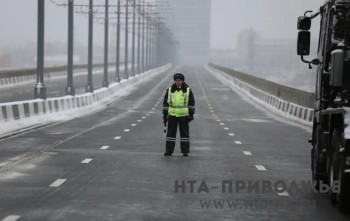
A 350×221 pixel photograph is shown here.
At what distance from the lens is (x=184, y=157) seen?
18.6m

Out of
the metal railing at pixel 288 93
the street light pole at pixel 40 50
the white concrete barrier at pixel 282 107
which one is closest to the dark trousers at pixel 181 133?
the white concrete barrier at pixel 282 107

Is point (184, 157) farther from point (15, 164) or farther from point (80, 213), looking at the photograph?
point (80, 213)

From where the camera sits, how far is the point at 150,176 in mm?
14734

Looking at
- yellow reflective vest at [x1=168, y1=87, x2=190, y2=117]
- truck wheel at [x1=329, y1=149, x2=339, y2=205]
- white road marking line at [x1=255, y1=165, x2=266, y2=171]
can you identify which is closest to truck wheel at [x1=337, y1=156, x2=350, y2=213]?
truck wheel at [x1=329, y1=149, x2=339, y2=205]

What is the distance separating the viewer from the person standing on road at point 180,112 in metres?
18.7

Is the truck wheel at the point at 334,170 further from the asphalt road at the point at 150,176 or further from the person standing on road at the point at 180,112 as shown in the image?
the person standing on road at the point at 180,112

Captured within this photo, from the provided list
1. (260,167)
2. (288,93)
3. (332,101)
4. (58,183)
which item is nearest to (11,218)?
(58,183)

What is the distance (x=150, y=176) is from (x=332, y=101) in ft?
14.2

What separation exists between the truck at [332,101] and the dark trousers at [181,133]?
5.64 meters

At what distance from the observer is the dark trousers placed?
61.3ft

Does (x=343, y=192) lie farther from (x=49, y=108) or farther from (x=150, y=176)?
(x=49, y=108)

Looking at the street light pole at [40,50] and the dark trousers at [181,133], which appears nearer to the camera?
the dark trousers at [181,133]

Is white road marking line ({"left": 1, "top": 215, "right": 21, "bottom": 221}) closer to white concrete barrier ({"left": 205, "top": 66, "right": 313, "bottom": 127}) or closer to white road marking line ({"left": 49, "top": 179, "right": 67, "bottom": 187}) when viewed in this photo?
white road marking line ({"left": 49, "top": 179, "right": 67, "bottom": 187})

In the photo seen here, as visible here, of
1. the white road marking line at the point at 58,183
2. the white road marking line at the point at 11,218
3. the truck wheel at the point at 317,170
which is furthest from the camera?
the white road marking line at the point at 58,183
